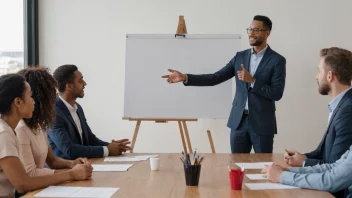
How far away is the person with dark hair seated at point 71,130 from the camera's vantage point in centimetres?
294

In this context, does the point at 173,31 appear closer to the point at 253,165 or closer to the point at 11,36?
the point at 11,36

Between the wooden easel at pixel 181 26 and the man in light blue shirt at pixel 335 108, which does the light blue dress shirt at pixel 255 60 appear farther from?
the man in light blue shirt at pixel 335 108

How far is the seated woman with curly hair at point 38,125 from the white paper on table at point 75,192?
12.1 inches

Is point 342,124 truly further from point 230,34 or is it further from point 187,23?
point 187,23

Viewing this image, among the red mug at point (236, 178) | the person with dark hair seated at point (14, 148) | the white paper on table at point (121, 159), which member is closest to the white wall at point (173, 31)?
the white paper on table at point (121, 159)

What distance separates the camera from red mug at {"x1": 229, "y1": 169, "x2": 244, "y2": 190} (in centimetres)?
205

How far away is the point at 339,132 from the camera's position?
239cm

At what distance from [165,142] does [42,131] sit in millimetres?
2833

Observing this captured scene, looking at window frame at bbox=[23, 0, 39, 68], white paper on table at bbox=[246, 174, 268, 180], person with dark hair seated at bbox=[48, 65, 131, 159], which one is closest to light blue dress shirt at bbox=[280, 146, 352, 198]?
white paper on table at bbox=[246, 174, 268, 180]

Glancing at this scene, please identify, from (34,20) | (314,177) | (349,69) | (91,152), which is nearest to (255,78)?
(349,69)

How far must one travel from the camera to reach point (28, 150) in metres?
2.37

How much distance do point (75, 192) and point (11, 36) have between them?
3538 millimetres

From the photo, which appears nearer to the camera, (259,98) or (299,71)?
(259,98)

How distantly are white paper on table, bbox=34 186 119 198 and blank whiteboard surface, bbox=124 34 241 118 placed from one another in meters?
2.68
